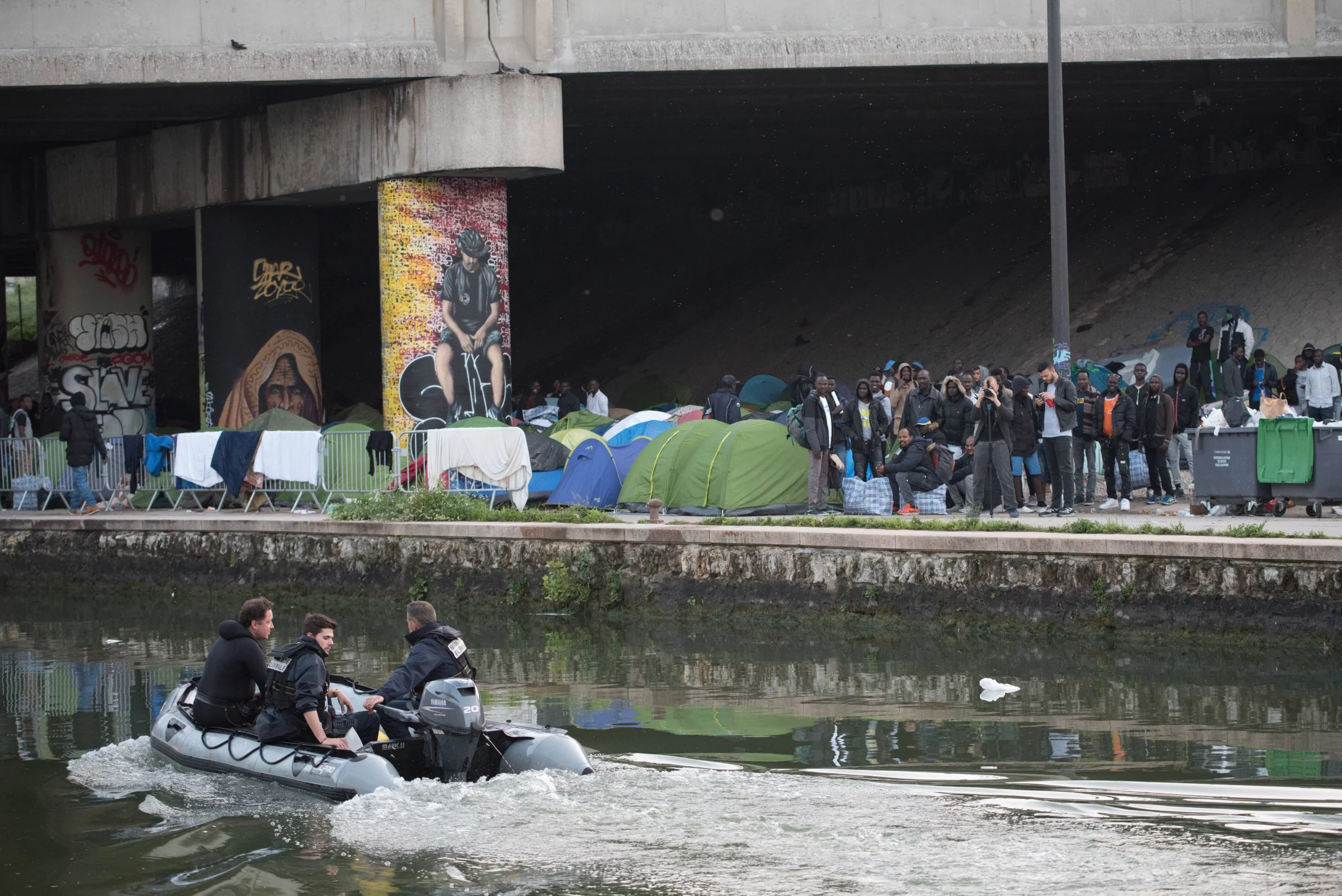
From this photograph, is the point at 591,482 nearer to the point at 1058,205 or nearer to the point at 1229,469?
the point at 1058,205

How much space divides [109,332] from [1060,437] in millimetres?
19937

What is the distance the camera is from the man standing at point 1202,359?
25.8 meters

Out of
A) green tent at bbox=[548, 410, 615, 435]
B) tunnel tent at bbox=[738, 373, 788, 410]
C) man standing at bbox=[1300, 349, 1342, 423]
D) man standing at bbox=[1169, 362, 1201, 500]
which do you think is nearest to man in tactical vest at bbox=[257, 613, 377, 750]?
man standing at bbox=[1169, 362, 1201, 500]

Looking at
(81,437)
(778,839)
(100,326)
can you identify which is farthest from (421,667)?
(100,326)

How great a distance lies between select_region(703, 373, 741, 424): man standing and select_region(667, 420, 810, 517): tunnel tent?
2.13 metres

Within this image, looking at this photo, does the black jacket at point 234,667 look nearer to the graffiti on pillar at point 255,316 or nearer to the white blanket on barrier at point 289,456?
the white blanket on barrier at point 289,456

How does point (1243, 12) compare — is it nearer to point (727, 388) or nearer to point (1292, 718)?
point (727, 388)

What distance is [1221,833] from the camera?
8.00 m

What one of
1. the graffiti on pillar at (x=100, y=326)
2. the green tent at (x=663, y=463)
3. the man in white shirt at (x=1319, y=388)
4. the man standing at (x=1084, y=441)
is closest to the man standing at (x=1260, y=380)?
the man in white shirt at (x=1319, y=388)

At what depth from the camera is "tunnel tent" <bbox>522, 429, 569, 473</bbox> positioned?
21609 mm

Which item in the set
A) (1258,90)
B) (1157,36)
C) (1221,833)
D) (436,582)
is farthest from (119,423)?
(1221,833)

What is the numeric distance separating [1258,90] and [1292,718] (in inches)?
860

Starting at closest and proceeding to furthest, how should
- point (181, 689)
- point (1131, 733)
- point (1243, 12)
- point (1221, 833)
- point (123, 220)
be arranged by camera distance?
point (1221, 833)
point (1131, 733)
point (181, 689)
point (1243, 12)
point (123, 220)

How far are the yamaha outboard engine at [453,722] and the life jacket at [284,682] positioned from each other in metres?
0.92
